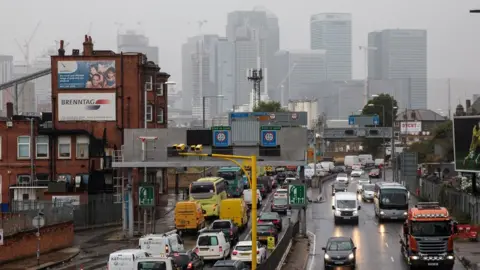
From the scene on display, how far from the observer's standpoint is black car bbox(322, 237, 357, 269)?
40.5 meters

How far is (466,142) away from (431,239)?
83.6 ft

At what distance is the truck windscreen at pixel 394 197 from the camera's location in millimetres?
62719

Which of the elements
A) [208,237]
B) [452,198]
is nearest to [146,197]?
[208,237]

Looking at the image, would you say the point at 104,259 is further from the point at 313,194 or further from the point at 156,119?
the point at 313,194

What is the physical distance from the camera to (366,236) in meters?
55.4

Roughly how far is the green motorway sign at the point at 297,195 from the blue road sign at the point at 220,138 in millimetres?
5192

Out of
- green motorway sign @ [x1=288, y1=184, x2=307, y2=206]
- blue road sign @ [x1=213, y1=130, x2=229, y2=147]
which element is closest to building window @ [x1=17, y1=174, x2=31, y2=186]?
blue road sign @ [x1=213, y1=130, x2=229, y2=147]

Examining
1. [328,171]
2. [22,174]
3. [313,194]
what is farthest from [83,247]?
[328,171]

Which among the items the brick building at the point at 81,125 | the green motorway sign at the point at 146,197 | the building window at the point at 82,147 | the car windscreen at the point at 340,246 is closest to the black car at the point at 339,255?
the car windscreen at the point at 340,246

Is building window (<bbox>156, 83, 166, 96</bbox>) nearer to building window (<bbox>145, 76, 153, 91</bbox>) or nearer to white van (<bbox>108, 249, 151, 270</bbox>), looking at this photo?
building window (<bbox>145, 76, 153, 91</bbox>)

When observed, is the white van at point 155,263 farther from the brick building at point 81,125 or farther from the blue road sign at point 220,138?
the brick building at point 81,125

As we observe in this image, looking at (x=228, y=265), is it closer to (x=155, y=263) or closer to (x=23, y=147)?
(x=155, y=263)

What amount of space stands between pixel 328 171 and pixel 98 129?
6433 cm

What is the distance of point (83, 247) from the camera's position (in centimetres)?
5356
